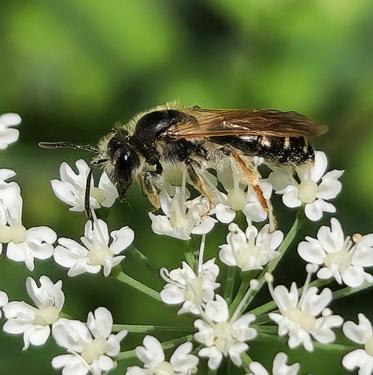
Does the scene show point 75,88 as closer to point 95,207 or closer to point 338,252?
point 95,207

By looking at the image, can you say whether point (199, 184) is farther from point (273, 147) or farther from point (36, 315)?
point (36, 315)

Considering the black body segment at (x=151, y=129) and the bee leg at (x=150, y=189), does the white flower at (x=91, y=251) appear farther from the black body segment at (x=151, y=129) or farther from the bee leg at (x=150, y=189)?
the black body segment at (x=151, y=129)

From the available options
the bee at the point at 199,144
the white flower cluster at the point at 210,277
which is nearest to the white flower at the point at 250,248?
the white flower cluster at the point at 210,277

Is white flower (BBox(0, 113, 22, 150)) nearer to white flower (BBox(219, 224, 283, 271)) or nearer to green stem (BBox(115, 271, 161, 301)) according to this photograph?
green stem (BBox(115, 271, 161, 301))

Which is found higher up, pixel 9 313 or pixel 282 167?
pixel 282 167

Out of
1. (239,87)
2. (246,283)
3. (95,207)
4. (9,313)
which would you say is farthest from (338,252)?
(239,87)

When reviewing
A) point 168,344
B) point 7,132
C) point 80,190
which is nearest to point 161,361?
point 168,344

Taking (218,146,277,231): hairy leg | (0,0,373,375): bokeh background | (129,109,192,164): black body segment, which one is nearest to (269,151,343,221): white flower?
(218,146,277,231): hairy leg
